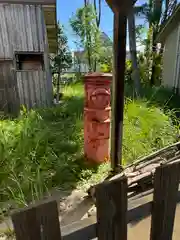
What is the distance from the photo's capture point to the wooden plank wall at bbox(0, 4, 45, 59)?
235 inches

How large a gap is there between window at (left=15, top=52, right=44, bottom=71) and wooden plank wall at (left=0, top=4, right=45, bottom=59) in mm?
304

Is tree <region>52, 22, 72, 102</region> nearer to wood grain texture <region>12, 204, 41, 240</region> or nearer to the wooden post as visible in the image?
the wooden post

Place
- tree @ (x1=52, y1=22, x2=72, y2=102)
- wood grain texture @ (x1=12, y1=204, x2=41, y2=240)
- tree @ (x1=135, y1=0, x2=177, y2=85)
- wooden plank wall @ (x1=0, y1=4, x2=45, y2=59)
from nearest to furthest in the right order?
wood grain texture @ (x1=12, y1=204, x2=41, y2=240), wooden plank wall @ (x1=0, y1=4, x2=45, y2=59), tree @ (x1=52, y1=22, x2=72, y2=102), tree @ (x1=135, y1=0, x2=177, y2=85)

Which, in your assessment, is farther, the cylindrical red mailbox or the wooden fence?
the cylindrical red mailbox

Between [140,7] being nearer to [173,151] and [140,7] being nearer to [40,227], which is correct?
[173,151]

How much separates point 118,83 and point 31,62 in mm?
5005

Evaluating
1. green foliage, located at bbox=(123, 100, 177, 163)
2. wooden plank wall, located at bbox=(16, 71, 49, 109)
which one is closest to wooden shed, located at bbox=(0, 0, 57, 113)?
wooden plank wall, located at bbox=(16, 71, 49, 109)

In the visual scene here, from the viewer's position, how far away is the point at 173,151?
2988 millimetres

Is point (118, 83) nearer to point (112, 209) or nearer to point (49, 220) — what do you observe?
point (112, 209)

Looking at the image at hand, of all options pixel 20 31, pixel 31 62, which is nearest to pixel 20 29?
pixel 20 31

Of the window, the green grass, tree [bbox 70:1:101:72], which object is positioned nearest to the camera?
the green grass

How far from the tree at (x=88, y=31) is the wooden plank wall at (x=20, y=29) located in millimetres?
7487

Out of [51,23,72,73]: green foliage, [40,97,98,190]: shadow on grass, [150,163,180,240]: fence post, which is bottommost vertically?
[40,97,98,190]: shadow on grass

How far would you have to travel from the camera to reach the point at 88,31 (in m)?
13.9
